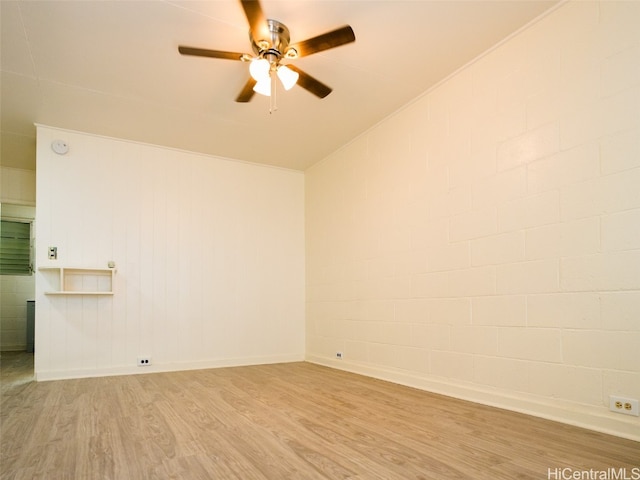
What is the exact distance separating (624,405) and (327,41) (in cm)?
287

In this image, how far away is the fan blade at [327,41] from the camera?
2.45 meters

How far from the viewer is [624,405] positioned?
7.24 ft

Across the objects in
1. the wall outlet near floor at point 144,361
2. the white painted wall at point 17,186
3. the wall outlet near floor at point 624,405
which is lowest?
the wall outlet near floor at point 144,361

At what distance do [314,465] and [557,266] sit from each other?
201cm

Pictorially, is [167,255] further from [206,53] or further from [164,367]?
[206,53]

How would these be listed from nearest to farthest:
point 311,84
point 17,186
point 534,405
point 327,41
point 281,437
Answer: point 281,437
point 327,41
point 534,405
point 311,84
point 17,186

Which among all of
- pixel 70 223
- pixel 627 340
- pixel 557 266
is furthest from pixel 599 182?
pixel 70 223

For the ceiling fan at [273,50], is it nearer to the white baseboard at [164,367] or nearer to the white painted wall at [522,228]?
the white painted wall at [522,228]

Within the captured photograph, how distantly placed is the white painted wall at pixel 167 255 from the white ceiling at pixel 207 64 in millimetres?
549

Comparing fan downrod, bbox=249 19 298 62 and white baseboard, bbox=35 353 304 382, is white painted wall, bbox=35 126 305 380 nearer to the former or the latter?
white baseboard, bbox=35 353 304 382

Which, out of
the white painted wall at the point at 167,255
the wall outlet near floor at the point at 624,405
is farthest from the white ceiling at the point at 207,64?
the wall outlet near floor at the point at 624,405

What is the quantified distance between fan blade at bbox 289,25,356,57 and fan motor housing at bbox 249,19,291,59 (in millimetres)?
203

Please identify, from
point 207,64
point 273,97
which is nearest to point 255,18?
point 207,64

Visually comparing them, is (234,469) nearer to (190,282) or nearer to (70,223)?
(190,282)
